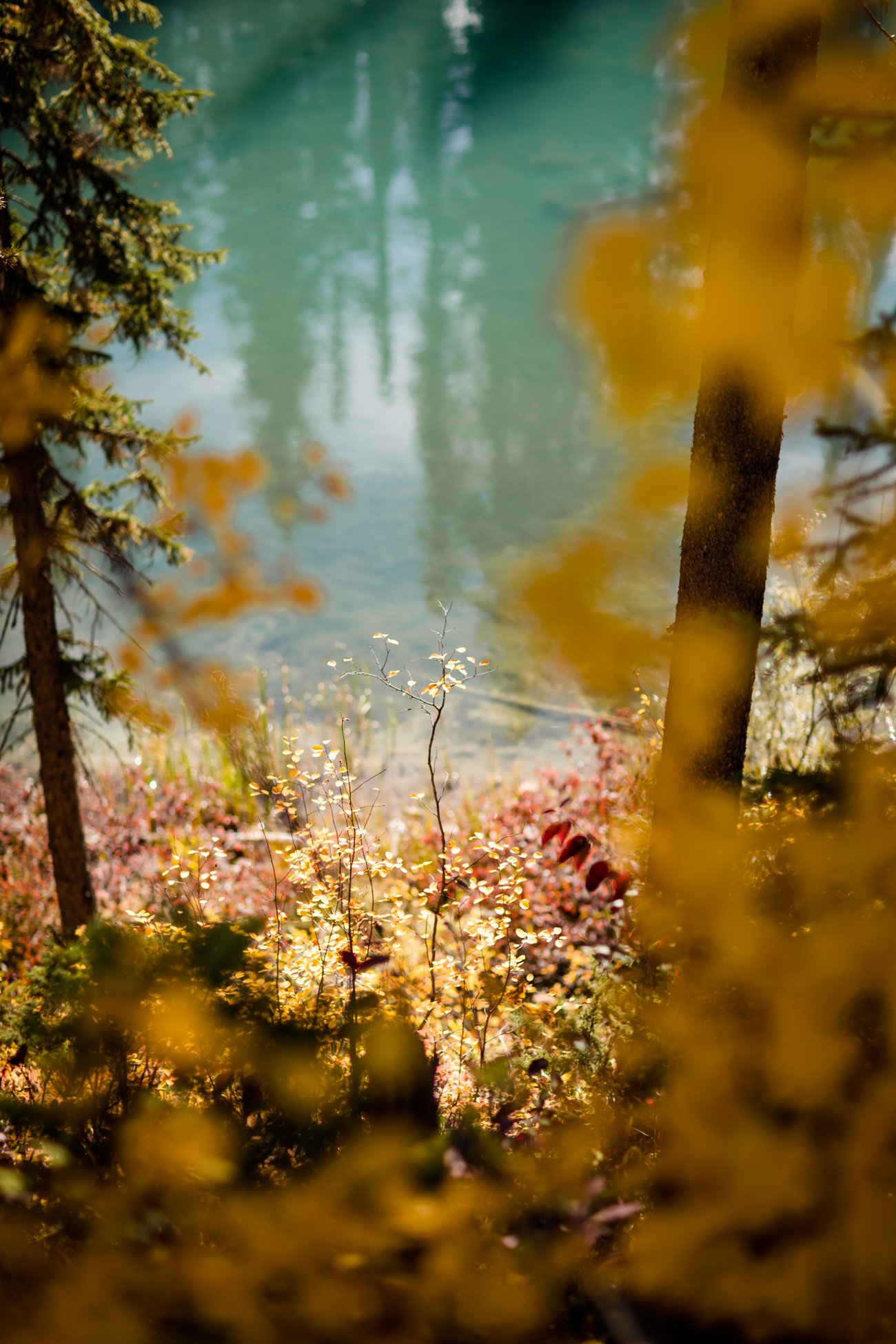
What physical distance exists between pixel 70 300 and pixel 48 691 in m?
2.07

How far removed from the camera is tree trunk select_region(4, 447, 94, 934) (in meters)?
4.72

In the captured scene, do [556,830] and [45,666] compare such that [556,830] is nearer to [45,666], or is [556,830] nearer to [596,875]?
[596,875]

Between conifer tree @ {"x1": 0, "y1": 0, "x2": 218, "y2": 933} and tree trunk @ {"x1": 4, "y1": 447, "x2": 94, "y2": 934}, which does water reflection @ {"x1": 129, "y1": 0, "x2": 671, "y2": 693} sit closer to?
conifer tree @ {"x1": 0, "y1": 0, "x2": 218, "y2": 933}

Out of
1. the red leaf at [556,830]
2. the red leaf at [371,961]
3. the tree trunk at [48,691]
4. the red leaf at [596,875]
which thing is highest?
the tree trunk at [48,691]

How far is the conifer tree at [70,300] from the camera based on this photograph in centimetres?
430

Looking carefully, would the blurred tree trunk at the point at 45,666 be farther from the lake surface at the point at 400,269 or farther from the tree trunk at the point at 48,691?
the lake surface at the point at 400,269

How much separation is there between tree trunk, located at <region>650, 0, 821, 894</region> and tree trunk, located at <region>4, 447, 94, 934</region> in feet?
11.1

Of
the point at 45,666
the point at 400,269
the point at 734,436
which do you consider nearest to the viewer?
the point at 734,436

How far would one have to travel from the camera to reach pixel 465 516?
15.5m

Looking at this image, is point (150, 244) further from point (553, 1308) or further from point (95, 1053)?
point (553, 1308)

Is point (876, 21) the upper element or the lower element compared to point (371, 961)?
upper

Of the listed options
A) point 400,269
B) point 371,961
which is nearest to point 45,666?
point 371,961

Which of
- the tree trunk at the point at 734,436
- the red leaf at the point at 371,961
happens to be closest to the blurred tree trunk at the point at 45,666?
the red leaf at the point at 371,961

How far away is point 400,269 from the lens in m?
27.1
